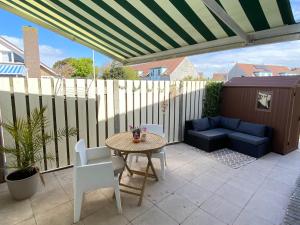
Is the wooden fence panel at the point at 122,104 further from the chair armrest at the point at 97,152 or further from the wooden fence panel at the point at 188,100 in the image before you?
the wooden fence panel at the point at 188,100

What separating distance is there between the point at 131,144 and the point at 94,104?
1.47 m

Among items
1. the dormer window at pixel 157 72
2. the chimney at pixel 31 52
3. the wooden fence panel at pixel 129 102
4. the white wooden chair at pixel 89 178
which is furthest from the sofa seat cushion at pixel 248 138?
the dormer window at pixel 157 72

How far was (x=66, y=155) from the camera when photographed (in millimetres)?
3439

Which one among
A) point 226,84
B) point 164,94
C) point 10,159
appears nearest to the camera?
point 10,159

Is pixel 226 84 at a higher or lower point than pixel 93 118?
higher

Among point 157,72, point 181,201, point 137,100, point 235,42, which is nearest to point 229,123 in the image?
point 235,42

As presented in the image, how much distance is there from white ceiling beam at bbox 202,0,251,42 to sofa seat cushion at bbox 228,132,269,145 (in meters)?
2.42

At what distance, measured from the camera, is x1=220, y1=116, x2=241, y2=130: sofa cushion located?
202 inches

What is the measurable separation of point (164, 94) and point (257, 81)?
277 centimetres

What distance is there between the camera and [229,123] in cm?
529

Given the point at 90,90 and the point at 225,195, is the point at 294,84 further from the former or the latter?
the point at 90,90

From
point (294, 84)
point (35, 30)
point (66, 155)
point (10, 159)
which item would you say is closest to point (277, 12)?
point (294, 84)

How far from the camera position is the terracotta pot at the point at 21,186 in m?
2.42

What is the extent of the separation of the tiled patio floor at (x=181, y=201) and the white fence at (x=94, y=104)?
0.89 metres
